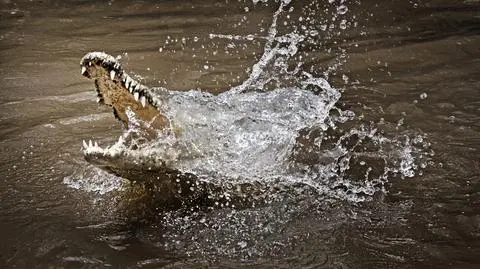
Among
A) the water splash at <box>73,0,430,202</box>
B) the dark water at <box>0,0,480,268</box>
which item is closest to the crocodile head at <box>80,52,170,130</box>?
the water splash at <box>73,0,430,202</box>

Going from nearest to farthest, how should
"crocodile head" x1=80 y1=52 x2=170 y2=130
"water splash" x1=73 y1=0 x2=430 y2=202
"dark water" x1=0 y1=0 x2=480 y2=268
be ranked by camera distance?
"dark water" x1=0 y1=0 x2=480 y2=268, "crocodile head" x1=80 y1=52 x2=170 y2=130, "water splash" x1=73 y1=0 x2=430 y2=202

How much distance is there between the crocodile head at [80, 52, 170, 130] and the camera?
8.91ft

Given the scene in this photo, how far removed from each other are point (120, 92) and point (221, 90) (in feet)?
4.35

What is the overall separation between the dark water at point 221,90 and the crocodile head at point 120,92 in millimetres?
430

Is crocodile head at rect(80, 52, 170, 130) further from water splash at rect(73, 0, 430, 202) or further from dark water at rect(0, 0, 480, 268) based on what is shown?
dark water at rect(0, 0, 480, 268)

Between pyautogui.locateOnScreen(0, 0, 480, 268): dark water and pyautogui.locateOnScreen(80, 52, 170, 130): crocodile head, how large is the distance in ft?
1.41

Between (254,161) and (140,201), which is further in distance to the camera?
(254,161)

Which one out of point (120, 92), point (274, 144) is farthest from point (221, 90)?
point (120, 92)

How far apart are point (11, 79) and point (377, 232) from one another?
332 cm

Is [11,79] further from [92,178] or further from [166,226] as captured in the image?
[166,226]

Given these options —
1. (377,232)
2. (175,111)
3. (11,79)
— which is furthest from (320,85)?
(11,79)

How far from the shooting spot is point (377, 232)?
2.56m

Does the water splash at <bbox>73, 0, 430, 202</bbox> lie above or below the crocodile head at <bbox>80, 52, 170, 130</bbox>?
below

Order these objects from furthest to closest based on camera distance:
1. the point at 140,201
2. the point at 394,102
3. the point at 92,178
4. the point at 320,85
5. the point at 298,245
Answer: the point at 320,85
the point at 394,102
the point at 92,178
the point at 140,201
the point at 298,245
